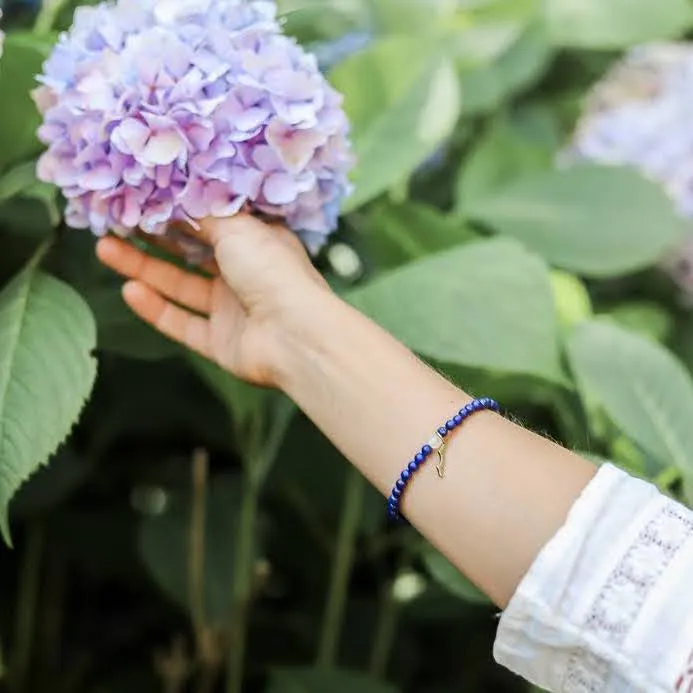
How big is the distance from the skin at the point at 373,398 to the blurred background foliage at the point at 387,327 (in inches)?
2.6

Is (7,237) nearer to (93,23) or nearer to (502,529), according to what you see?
(93,23)

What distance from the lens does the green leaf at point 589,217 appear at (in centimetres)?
80

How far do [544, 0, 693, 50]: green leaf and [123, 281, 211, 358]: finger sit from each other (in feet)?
1.75

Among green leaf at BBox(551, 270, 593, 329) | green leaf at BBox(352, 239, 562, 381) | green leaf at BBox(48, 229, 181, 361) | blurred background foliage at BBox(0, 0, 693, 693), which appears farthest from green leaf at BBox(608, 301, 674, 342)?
green leaf at BBox(48, 229, 181, 361)

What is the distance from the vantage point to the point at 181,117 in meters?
0.52

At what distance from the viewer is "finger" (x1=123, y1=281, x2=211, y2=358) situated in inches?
23.1

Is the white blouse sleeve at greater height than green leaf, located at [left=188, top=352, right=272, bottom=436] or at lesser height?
greater

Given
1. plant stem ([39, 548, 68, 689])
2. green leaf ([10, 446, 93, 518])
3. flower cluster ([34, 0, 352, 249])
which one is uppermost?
flower cluster ([34, 0, 352, 249])

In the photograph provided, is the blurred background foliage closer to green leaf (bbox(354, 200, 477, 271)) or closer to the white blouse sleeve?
green leaf (bbox(354, 200, 477, 271))

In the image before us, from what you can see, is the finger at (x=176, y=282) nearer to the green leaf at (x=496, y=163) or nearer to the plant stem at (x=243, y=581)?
the plant stem at (x=243, y=581)

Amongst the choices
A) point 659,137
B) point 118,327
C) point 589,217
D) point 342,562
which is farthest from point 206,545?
point 659,137

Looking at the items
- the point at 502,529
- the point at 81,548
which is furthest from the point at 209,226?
the point at 81,548

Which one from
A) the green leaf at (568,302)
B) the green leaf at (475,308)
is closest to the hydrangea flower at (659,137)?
the green leaf at (568,302)

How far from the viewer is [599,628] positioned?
0.44m
